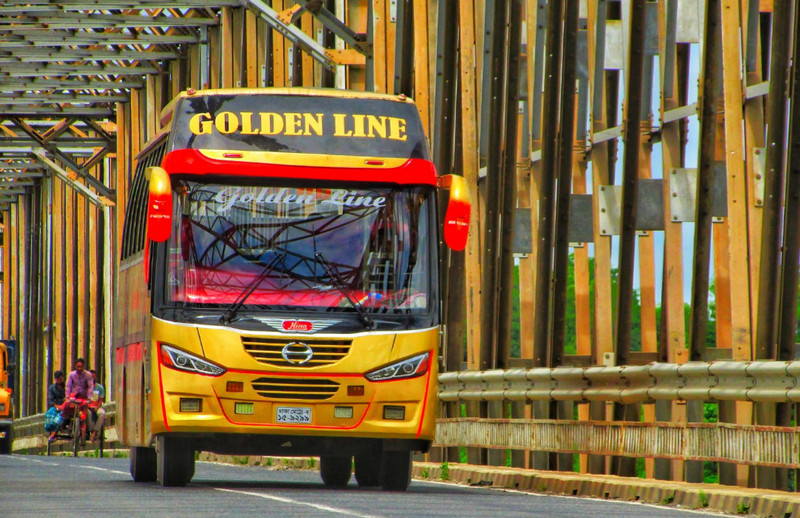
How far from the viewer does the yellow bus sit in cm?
1467

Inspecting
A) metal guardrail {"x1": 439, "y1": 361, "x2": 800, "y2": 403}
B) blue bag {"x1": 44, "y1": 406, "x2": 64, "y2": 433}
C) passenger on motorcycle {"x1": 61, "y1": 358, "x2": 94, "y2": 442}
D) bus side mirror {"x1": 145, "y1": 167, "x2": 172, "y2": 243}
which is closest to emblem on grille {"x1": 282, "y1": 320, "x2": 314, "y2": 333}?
bus side mirror {"x1": 145, "y1": 167, "x2": 172, "y2": 243}

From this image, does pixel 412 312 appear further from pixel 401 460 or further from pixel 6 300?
pixel 6 300

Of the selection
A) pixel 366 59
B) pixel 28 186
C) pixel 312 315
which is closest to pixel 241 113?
pixel 312 315

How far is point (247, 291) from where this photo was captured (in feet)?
48.4

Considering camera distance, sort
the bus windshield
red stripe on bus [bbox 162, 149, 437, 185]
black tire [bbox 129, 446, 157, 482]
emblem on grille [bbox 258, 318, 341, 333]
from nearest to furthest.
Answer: emblem on grille [bbox 258, 318, 341, 333] < the bus windshield < red stripe on bus [bbox 162, 149, 437, 185] < black tire [bbox 129, 446, 157, 482]

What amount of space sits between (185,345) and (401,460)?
240 centimetres

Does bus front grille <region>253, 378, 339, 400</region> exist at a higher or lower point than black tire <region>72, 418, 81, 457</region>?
higher

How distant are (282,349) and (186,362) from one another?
31.1 inches

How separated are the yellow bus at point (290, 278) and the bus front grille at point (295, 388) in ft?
0.04

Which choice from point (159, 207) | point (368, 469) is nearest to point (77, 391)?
point (368, 469)

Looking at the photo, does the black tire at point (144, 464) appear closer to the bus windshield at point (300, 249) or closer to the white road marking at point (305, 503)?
the white road marking at point (305, 503)

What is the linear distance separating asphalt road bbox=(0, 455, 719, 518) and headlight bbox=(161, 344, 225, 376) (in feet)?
3.28

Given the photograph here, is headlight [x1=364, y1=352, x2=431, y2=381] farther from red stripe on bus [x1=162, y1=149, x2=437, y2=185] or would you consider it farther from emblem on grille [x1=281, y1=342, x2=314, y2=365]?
red stripe on bus [x1=162, y1=149, x2=437, y2=185]

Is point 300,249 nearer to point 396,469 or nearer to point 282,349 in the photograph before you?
point 282,349
